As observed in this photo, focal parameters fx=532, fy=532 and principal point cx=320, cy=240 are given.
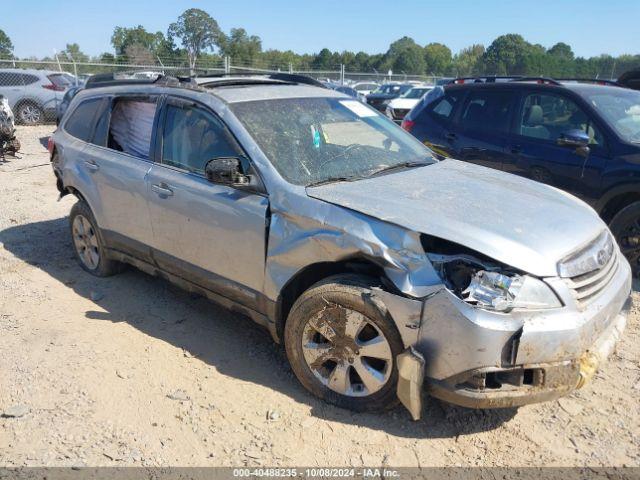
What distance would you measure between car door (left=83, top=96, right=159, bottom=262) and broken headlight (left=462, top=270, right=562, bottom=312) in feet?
8.50

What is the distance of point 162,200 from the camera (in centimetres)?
387

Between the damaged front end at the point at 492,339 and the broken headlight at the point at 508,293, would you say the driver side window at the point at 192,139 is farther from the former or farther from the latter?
the broken headlight at the point at 508,293

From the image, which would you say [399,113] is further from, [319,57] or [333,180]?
[319,57]

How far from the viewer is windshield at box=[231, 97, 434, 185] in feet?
11.0

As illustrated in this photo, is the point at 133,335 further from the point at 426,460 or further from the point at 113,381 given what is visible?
the point at 426,460

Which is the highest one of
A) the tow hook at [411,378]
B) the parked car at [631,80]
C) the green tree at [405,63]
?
the green tree at [405,63]

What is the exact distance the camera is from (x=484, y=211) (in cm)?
290

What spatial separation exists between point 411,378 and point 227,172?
1.63 m

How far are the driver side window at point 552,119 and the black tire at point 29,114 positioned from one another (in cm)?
1510

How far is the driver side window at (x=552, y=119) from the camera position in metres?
5.28

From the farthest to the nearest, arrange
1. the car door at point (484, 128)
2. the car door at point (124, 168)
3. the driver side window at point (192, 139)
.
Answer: the car door at point (484, 128) < the car door at point (124, 168) < the driver side window at point (192, 139)

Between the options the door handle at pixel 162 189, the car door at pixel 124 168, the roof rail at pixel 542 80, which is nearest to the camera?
the door handle at pixel 162 189

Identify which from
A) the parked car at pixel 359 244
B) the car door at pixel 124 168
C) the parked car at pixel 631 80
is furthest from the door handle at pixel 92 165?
the parked car at pixel 631 80

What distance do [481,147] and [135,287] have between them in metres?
3.93
